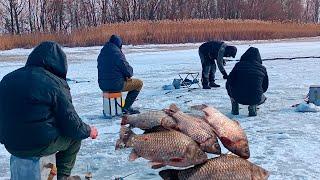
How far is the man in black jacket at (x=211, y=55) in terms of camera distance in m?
11.8

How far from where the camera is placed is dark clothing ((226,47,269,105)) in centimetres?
891

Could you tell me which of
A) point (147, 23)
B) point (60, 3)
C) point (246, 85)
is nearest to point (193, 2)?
point (60, 3)

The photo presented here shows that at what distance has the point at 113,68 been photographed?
357 inches

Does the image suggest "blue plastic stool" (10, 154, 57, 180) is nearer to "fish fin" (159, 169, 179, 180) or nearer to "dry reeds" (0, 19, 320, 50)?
"fish fin" (159, 169, 179, 180)

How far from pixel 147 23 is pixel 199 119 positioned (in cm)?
2776

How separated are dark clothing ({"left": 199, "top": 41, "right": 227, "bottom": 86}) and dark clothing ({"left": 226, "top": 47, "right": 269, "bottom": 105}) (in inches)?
103

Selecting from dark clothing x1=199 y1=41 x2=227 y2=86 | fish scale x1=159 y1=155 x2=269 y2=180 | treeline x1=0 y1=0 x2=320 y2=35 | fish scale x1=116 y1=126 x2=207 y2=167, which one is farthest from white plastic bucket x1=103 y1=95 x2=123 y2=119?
treeline x1=0 y1=0 x2=320 y2=35

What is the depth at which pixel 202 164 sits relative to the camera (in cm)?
407

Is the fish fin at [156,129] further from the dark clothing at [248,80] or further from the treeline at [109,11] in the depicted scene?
the treeline at [109,11]

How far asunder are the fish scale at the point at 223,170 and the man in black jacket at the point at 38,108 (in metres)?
1.15

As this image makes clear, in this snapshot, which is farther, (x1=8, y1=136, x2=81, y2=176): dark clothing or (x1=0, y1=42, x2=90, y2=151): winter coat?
(x1=8, y1=136, x2=81, y2=176): dark clothing

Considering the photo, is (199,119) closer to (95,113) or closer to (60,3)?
(95,113)

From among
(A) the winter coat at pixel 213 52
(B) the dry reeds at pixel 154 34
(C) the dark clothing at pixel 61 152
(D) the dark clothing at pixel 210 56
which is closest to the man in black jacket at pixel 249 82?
(A) the winter coat at pixel 213 52

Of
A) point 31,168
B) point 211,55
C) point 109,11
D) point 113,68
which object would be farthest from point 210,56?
point 109,11
